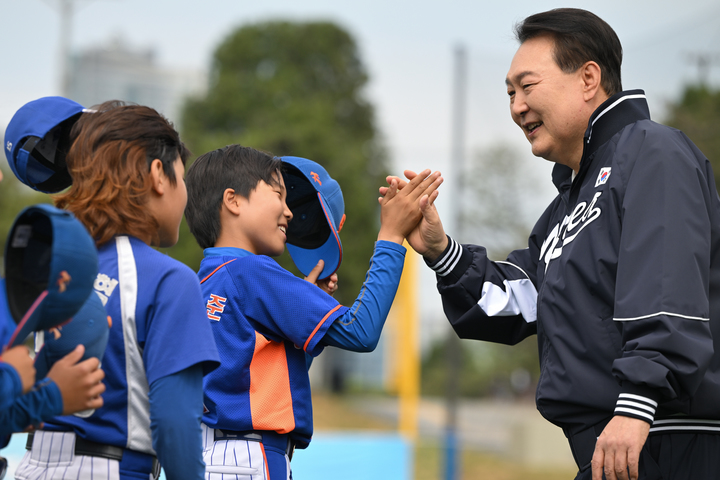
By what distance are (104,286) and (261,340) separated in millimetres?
563

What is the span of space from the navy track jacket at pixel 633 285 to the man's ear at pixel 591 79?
0.10 meters

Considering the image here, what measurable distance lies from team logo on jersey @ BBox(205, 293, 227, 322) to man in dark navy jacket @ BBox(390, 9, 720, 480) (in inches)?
29.0

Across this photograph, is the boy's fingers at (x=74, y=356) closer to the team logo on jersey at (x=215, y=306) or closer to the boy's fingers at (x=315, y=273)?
the team logo on jersey at (x=215, y=306)

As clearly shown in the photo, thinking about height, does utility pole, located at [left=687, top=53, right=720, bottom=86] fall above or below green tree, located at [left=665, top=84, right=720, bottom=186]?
above

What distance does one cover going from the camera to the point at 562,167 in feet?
7.83

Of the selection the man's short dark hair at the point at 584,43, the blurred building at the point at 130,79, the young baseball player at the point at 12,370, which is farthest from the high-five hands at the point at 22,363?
the blurred building at the point at 130,79

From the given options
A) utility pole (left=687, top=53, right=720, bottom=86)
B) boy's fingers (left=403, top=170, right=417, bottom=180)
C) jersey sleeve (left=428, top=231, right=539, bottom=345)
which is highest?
utility pole (left=687, top=53, right=720, bottom=86)

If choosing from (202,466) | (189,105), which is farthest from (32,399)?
(189,105)

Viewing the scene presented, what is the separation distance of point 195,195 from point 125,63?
24.9m

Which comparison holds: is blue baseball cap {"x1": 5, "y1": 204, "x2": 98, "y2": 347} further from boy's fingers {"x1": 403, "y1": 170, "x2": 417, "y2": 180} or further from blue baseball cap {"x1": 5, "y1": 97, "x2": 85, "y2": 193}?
boy's fingers {"x1": 403, "y1": 170, "x2": 417, "y2": 180}

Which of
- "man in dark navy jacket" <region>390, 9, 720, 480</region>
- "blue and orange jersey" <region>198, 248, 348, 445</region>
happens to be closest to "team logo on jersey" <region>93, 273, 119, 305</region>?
"blue and orange jersey" <region>198, 248, 348, 445</region>

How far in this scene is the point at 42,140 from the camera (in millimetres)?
1855

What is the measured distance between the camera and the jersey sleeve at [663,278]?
1.58m

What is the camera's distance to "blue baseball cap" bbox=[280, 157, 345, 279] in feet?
7.85
